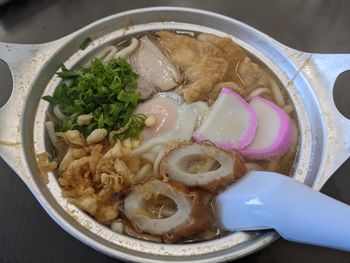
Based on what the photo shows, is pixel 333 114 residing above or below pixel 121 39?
above

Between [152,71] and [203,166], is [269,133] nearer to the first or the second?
[203,166]

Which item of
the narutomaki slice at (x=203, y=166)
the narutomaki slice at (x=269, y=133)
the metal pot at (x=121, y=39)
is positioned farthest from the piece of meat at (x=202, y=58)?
the narutomaki slice at (x=203, y=166)

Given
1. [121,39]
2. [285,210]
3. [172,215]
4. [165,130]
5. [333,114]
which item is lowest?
[172,215]

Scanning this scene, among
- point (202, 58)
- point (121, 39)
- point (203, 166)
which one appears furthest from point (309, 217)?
point (121, 39)

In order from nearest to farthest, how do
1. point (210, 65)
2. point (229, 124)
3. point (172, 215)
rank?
point (172, 215), point (229, 124), point (210, 65)

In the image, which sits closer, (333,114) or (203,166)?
(203,166)

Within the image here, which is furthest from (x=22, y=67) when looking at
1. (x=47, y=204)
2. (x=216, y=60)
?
(x=216, y=60)

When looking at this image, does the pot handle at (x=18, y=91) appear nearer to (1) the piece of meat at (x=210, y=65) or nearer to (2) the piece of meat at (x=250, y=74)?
(1) the piece of meat at (x=210, y=65)

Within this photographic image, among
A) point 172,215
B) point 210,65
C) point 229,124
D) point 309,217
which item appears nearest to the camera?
point 309,217

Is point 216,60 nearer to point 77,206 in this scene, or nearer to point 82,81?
point 82,81
